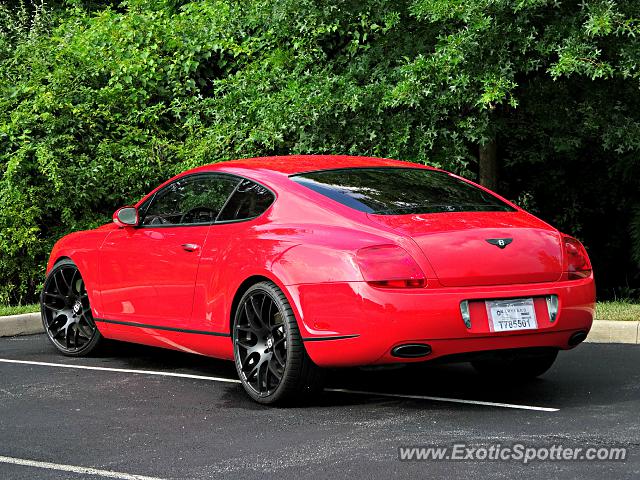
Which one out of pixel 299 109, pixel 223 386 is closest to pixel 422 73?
pixel 299 109

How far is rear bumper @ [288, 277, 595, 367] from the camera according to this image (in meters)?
6.30

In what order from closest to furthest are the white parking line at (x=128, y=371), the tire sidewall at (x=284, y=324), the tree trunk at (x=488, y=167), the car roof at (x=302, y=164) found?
1. the tire sidewall at (x=284, y=324)
2. the car roof at (x=302, y=164)
3. the white parking line at (x=128, y=371)
4. the tree trunk at (x=488, y=167)

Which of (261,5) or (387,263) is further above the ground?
(261,5)

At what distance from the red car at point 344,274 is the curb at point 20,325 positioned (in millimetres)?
2955

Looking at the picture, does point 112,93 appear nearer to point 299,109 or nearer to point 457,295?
point 299,109

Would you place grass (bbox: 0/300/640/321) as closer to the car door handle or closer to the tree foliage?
the tree foliage

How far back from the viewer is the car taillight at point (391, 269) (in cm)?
633

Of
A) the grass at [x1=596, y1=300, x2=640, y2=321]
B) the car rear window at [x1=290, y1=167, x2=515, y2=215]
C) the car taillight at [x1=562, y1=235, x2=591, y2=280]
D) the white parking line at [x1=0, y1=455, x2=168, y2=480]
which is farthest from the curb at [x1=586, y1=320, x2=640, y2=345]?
Result: the white parking line at [x1=0, y1=455, x2=168, y2=480]

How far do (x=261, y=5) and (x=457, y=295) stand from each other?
7.84m

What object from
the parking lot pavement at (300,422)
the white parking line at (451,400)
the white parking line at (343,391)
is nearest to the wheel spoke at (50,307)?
the white parking line at (343,391)

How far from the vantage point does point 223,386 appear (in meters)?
7.71

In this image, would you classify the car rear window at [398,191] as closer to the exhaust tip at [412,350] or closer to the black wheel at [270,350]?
the black wheel at [270,350]

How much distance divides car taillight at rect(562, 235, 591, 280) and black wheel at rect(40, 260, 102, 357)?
3816 mm

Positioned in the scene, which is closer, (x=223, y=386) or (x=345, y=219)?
(x=345, y=219)
